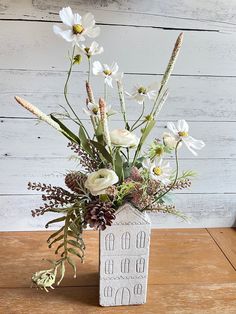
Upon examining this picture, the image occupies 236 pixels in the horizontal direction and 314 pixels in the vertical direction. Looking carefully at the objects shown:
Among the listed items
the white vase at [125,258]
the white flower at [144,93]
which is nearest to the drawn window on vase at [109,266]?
the white vase at [125,258]

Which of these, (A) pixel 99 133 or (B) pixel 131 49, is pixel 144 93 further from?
(B) pixel 131 49

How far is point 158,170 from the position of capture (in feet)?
2.60

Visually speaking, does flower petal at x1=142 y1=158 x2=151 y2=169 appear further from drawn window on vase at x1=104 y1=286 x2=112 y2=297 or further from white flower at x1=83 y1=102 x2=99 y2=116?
drawn window on vase at x1=104 y1=286 x2=112 y2=297

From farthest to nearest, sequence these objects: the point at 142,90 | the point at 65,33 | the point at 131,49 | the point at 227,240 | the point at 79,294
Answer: the point at 227,240, the point at 131,49, the point at 79,294, the point at 142,90, the point at 65,33

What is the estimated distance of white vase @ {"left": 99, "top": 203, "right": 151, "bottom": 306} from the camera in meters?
0.84

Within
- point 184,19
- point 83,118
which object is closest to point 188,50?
point 184,19

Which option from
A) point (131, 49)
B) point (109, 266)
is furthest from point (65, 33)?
point (109, 266)

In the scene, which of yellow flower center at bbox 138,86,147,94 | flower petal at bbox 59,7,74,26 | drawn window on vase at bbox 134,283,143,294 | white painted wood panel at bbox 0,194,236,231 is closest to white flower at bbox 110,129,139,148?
yellow flower center at bbox 138,86,147,94

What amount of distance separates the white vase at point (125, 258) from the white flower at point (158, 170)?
8 cm

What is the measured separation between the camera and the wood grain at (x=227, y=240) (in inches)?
44.2

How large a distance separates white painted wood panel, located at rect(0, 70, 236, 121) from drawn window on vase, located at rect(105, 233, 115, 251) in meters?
0.38

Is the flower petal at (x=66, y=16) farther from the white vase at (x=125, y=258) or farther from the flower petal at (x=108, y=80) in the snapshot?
the white vase at (x=125, y=258)

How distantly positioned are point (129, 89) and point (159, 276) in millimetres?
466

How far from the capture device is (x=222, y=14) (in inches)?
41.8
